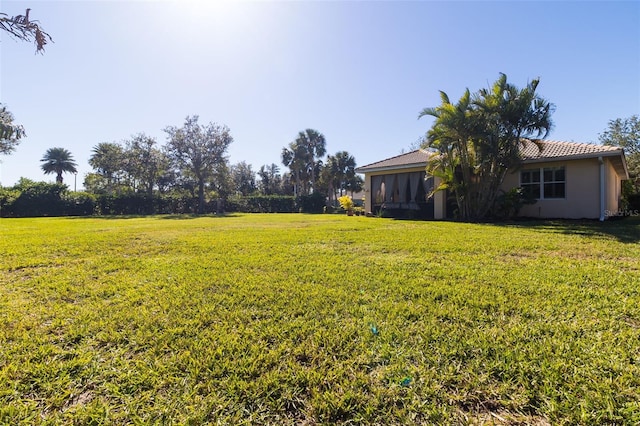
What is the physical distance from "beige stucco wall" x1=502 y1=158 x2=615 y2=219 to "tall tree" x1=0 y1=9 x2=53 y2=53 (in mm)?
15248

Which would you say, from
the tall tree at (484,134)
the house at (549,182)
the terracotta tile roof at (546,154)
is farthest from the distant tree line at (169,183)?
the tall tree at (484,134)

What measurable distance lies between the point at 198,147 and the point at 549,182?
2551 cm

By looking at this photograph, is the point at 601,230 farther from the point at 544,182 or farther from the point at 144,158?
the point at 144,158

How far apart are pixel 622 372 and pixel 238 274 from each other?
11.4ft

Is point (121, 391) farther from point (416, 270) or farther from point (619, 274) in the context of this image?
point (619, 274)

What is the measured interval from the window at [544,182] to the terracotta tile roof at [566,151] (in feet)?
2.39

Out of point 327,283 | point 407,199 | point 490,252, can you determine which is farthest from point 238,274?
point 407,199

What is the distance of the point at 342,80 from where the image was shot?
1369cm

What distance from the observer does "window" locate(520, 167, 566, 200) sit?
12500mm

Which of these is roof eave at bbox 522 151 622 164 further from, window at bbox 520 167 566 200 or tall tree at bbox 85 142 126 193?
tall tree at bbox 85 142 126 193

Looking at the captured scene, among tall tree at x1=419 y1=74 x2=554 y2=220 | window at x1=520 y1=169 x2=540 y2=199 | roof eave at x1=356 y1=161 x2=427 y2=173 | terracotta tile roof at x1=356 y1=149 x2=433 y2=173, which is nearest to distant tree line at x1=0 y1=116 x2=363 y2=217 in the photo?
roof eave at x1=356 y1=161 x2=427 y2=173

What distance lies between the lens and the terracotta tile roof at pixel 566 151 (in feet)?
36.2

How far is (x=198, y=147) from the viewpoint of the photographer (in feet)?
89.1

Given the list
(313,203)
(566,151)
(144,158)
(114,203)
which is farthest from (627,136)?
(114,203)
